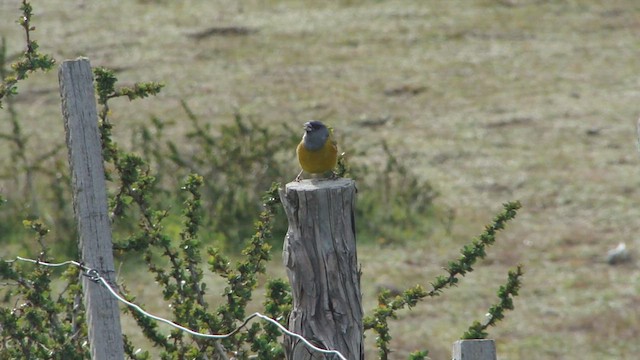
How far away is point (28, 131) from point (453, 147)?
4304mm

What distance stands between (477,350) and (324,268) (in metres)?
0.41

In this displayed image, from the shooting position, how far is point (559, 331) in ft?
24.7

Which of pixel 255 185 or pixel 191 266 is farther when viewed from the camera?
pixel 255 185

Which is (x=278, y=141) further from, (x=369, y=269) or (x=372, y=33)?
(x=372, y=33)

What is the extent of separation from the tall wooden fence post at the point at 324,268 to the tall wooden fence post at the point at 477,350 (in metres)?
0.27

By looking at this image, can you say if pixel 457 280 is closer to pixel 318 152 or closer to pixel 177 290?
pixel 318 152

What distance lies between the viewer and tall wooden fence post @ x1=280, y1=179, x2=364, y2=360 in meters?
2.86

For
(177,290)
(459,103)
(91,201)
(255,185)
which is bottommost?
(255,185)

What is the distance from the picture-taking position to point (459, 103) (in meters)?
13.3

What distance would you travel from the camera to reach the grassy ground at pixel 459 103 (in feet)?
26.6

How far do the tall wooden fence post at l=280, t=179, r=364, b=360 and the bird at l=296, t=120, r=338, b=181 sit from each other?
0.97 m

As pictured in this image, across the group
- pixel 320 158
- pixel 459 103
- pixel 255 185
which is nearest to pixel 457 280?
pixel 320 158

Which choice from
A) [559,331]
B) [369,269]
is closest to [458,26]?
[369,269]

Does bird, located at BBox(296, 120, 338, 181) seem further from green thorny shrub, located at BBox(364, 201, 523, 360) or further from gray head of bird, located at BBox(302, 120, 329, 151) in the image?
green thorny shrub, located at BBox(364, 201, 523, 360)
